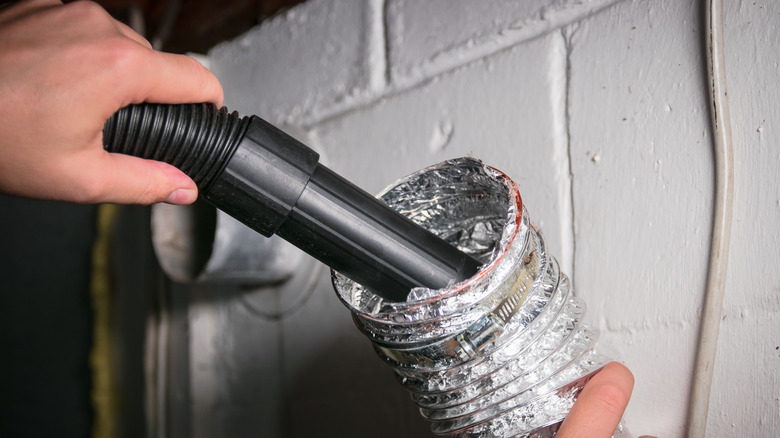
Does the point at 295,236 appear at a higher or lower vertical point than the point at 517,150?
lower

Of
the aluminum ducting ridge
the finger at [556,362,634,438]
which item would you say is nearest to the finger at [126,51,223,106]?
the aluminum ducting ridge

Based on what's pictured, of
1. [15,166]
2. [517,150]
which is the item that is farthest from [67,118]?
[517,150]

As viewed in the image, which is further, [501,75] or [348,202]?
[501,75]

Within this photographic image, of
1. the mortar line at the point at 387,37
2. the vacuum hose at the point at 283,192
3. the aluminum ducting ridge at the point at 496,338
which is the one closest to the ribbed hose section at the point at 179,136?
the vacuum hose at the point at 283,192

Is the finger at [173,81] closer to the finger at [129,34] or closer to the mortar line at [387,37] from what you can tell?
the finger at [129,34]

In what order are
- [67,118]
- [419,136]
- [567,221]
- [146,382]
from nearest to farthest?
[67,118] → [567,221] → [419,136] → [146,382]

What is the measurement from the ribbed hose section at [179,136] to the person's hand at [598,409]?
0.34m

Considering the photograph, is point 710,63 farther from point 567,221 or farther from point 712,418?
point 712,418

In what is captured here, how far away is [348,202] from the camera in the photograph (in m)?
0.46

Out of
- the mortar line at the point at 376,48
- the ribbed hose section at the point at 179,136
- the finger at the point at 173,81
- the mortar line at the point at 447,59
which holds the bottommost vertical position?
the ribbed hose section at the point at 179,136

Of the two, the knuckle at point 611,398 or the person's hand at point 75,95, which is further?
the knuckle at point 611,398

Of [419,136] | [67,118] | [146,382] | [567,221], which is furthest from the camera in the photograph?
[146,382]

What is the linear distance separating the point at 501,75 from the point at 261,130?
397 mm

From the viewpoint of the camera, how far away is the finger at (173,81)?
0.40m
